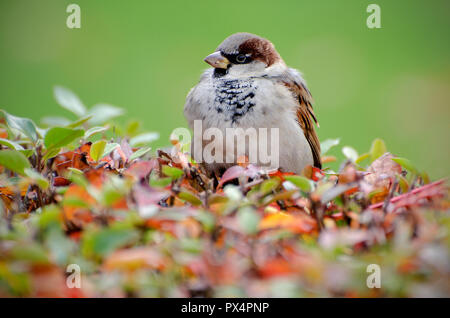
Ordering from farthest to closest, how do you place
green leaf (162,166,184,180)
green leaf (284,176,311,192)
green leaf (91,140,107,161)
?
green leaf (91,140,107,161) → green leaf (162,166,184,180) → green leaf (284,176,311,192)

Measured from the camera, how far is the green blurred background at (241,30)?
3.81 metres

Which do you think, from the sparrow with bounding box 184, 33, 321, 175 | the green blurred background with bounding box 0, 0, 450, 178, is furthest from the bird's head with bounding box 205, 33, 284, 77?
the green blurred background with bounding box 0, 0, 450, 178

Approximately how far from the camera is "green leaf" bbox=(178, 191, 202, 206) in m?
0.91

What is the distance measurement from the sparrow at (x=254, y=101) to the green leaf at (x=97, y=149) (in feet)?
2.22

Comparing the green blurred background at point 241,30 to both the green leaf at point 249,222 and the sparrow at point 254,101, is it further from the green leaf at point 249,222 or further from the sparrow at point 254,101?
the green leaf at point 249,222

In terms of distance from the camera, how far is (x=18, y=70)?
13.0ft

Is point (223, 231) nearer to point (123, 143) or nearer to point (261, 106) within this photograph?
point (123, 143)

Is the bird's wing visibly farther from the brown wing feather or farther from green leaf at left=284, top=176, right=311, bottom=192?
green leaf at left=284, top=176, right=311, bottom=192

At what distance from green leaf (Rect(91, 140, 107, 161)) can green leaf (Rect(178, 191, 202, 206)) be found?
31cm

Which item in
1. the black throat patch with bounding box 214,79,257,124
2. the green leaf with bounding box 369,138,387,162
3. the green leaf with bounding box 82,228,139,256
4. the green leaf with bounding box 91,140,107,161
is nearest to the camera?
the green leaf with bounding box 82,228,139,256

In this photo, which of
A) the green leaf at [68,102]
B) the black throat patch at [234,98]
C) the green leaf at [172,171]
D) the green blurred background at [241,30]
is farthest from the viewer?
the green blurred background at [241,30]

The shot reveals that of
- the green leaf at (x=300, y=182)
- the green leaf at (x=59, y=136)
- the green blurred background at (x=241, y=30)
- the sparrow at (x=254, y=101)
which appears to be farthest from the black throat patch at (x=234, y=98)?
the green blurred background at (x=241, y=30)

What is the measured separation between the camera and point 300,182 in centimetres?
87
